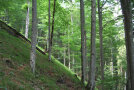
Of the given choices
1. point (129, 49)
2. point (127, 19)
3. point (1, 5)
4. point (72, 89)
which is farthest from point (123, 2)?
point (1, 5)

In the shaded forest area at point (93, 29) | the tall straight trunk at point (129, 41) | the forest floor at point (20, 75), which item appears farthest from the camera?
the shaded forest area at point (93, 29)

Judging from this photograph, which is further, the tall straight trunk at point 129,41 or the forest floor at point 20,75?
the tall straight trunk at point 129,41

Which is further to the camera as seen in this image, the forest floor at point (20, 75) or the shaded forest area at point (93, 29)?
the shaded forest area at point (93, 29)

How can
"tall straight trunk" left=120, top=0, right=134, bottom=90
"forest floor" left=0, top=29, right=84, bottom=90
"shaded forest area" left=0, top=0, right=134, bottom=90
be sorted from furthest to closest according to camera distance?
"shaded forest area" left=0, top=0, right=134, bottom=90 < "tall straight trunk" left=120, top=0, right=134, bottom=90 < "forest floor" left=0, top=29, right=84, bottom=90

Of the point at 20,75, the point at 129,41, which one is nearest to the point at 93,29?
the point at 129,41

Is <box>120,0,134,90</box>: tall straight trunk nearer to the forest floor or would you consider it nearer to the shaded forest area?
the shaded forest area

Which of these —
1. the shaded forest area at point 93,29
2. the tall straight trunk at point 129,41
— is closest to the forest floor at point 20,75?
the shaded forest area at point 93,29

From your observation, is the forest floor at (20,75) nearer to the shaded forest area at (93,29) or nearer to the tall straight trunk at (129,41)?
the shaded forest area at (93,29)

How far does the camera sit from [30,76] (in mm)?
6559

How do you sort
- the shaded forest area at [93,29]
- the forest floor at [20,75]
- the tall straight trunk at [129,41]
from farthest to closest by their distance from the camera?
the shaded forest area at [93,29], the tall straight trunk at [129,41], the forest floor at [20,75]

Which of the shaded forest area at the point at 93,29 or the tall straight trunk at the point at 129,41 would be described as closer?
the tall straight trunk at the point at 129,41

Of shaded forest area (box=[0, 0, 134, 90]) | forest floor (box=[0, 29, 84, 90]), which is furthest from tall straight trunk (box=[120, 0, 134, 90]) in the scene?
forest floor (box=[0, 29, 84, 90])

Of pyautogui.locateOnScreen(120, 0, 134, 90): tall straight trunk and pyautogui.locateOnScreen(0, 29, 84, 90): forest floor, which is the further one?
pyautogui.locateOnScreen(120, 0, 134, 90): tall straight trunk

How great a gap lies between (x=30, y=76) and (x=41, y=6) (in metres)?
8.63
